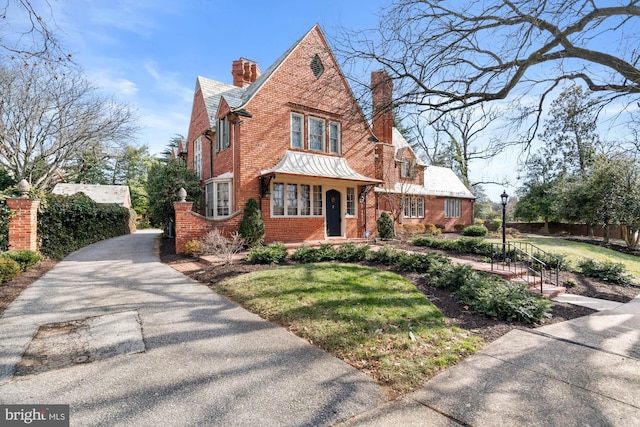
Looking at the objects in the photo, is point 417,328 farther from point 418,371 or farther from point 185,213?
point 185,213

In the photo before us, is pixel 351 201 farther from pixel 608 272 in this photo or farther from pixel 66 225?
pixel 66 225

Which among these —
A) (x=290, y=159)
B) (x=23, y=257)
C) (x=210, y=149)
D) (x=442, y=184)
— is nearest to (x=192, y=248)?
(x=23, y=257)

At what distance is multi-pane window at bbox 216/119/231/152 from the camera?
12.6 metres

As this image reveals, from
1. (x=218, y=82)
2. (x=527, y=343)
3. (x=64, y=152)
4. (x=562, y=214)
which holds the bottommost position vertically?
(x=527, y=343)

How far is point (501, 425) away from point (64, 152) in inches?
1087

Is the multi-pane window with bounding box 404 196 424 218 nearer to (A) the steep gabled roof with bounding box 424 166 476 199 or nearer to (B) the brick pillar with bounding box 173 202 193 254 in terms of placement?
(A) the steep gabled roof with bounding box 424 166 476 199

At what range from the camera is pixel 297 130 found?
13.2 meters

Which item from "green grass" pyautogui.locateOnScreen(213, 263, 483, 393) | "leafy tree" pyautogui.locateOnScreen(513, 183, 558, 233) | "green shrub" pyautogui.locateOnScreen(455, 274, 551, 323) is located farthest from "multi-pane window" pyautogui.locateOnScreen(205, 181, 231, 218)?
"leafy tree" pyautogui.locateOnScreen(513, 183, 558, 233)

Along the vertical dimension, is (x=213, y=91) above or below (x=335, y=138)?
above

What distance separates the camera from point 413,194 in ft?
74.8

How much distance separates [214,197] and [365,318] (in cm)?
1037

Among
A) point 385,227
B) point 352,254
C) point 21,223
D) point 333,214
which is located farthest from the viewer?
point 385,227

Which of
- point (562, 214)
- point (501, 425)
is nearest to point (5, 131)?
point (501, 425)

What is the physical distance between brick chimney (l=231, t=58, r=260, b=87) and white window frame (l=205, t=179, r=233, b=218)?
7.13 metres
